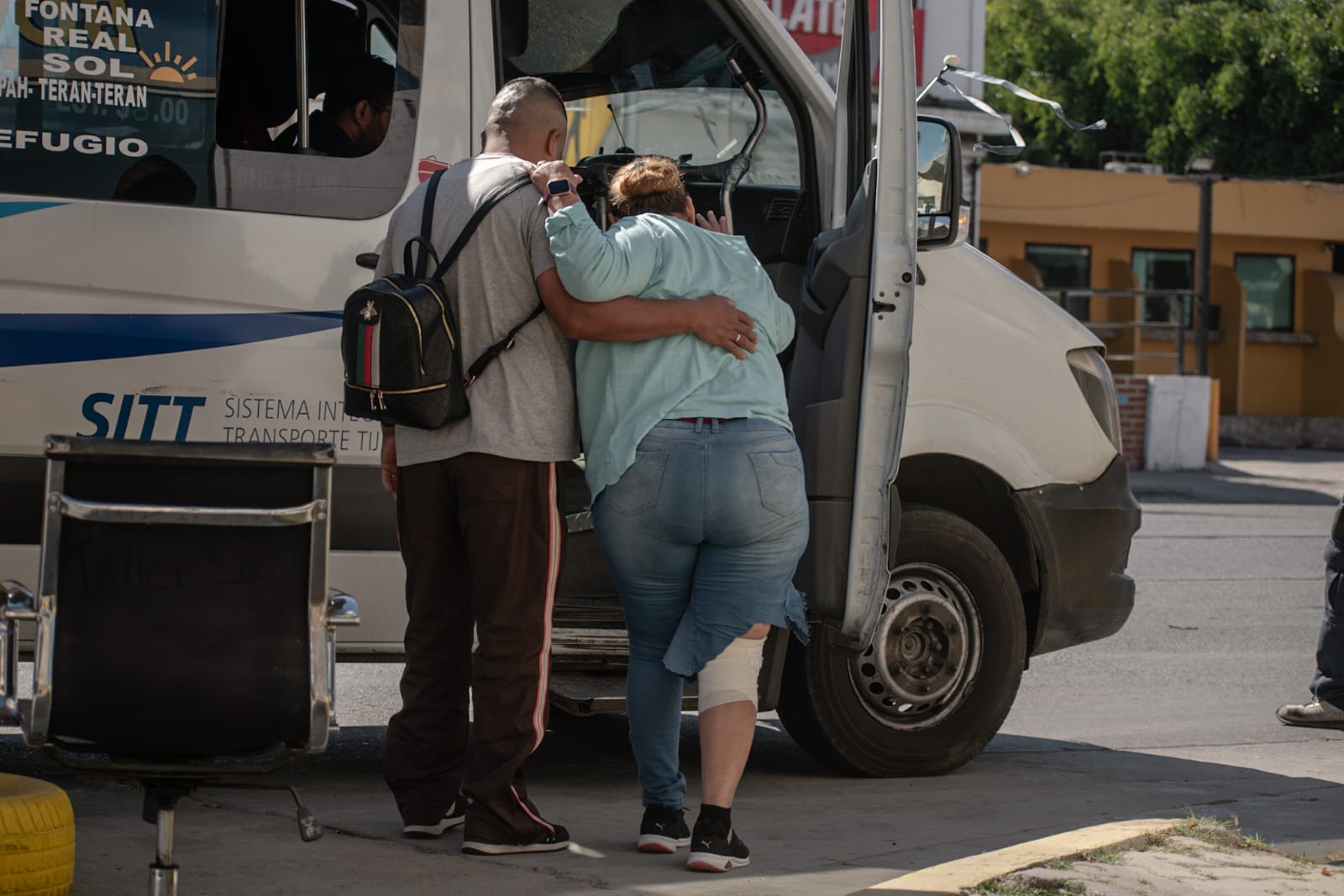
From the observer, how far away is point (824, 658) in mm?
5383

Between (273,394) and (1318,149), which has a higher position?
(1318,149)

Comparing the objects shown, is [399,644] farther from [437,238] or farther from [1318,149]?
[1318,149]

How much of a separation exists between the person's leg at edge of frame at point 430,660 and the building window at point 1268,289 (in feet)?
98.9

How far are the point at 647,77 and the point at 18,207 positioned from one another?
1.82 metres

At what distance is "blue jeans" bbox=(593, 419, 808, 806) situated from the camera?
410 centimetres

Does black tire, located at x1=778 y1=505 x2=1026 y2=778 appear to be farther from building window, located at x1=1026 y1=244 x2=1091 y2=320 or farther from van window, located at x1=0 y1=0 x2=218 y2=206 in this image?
building window, located at x1=1026 y1=244 x2=1091 y2=320

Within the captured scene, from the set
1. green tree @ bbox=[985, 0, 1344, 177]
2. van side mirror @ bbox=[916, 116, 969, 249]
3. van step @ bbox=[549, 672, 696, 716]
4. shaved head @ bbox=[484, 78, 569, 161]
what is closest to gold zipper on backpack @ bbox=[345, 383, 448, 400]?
shaved head @ bbox=[484, 78, 569, 161]

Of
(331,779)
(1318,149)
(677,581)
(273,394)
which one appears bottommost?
(331,779)

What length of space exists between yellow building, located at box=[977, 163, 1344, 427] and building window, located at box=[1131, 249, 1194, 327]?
2 cm

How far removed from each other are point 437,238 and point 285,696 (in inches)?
53.6

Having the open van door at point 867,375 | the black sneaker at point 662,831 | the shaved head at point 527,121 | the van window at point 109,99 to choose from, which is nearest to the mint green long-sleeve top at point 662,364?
the shaved head at point 527,121

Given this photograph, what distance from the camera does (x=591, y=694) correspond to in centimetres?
502

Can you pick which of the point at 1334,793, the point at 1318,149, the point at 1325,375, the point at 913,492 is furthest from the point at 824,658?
the point at 1318,149

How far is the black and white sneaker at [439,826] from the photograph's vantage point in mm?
4387
